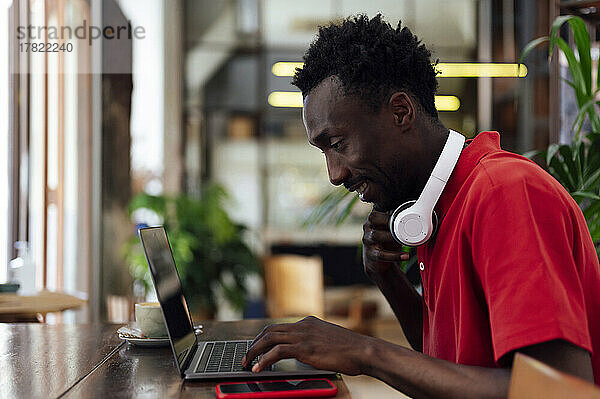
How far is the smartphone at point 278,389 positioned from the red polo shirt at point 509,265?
211mm

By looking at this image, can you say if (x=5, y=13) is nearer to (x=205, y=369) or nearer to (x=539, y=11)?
(x=205, y=369)

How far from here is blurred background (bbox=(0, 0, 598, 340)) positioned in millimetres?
3346

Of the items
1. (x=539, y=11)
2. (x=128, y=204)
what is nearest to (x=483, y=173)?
(x=128, y=204)

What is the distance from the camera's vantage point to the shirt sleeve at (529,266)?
0.86 m

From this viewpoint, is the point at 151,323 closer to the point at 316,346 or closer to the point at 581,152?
the point at 316,346

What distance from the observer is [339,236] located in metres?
5.88

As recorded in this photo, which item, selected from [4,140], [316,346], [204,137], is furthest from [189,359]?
[204,137]

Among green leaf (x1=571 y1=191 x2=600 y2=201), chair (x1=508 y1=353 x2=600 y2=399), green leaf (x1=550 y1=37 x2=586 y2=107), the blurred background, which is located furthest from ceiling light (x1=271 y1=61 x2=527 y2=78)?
chair (x1=508 y1=353 x2=600 y2=399)

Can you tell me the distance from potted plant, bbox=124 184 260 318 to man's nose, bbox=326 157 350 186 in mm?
3284

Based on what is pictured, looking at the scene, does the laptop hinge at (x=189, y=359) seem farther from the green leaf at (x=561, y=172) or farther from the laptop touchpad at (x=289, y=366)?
the green leaf at (x=561, y=172)

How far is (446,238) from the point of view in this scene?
108cm

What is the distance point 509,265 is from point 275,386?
0.38 meters

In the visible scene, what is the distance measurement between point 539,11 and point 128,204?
3408 millimetres

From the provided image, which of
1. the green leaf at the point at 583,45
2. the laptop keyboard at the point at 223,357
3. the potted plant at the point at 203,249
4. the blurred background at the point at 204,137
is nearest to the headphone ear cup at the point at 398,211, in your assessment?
the laptop keyboard at the point at 223,357
